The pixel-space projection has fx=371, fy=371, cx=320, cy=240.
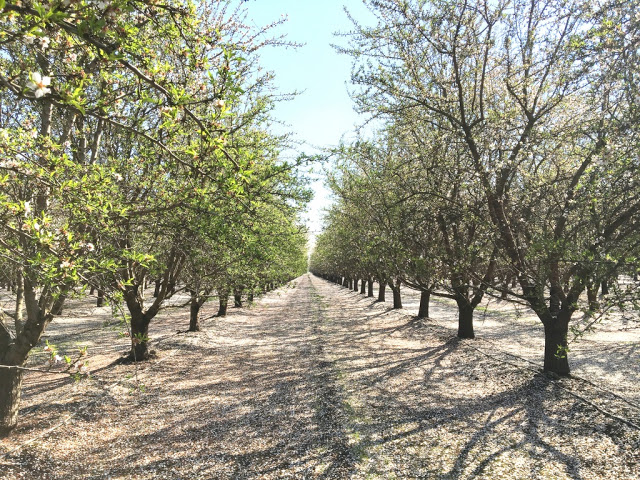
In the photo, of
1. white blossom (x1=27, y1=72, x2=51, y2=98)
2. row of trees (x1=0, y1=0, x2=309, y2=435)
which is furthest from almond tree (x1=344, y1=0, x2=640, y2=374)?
white blossom (x1=27, y1=72, x2=51, y2=98)

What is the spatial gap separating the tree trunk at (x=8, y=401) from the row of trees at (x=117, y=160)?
0.02 meters

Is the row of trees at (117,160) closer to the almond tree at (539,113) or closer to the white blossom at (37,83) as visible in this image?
the white blossom at (37,83)

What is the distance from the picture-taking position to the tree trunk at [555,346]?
9.66 meters

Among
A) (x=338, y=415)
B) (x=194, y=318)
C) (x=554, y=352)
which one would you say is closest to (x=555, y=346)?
(x=554, y=352)

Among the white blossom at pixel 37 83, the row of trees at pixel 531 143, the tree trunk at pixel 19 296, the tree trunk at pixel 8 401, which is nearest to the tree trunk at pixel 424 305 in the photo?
the row of trees at pixel 531 143

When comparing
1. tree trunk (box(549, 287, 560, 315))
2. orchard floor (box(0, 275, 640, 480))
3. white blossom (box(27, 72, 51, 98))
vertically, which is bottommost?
orchard floor (box(0, 275, 640, 480))

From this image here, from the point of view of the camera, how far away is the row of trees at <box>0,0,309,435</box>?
3186mm

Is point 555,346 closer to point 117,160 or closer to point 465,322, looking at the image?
point 465,322

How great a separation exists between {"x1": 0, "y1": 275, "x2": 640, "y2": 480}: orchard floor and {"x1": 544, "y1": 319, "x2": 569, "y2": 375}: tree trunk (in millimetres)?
497

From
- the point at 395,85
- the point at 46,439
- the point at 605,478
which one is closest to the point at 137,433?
the point at 46,439

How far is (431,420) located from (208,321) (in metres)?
17.6

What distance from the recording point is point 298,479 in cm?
580

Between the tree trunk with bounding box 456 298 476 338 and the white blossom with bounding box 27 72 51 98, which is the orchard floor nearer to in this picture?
the tree trunk with bounding box 456 298 476 338

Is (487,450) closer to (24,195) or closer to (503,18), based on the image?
(503,18)
